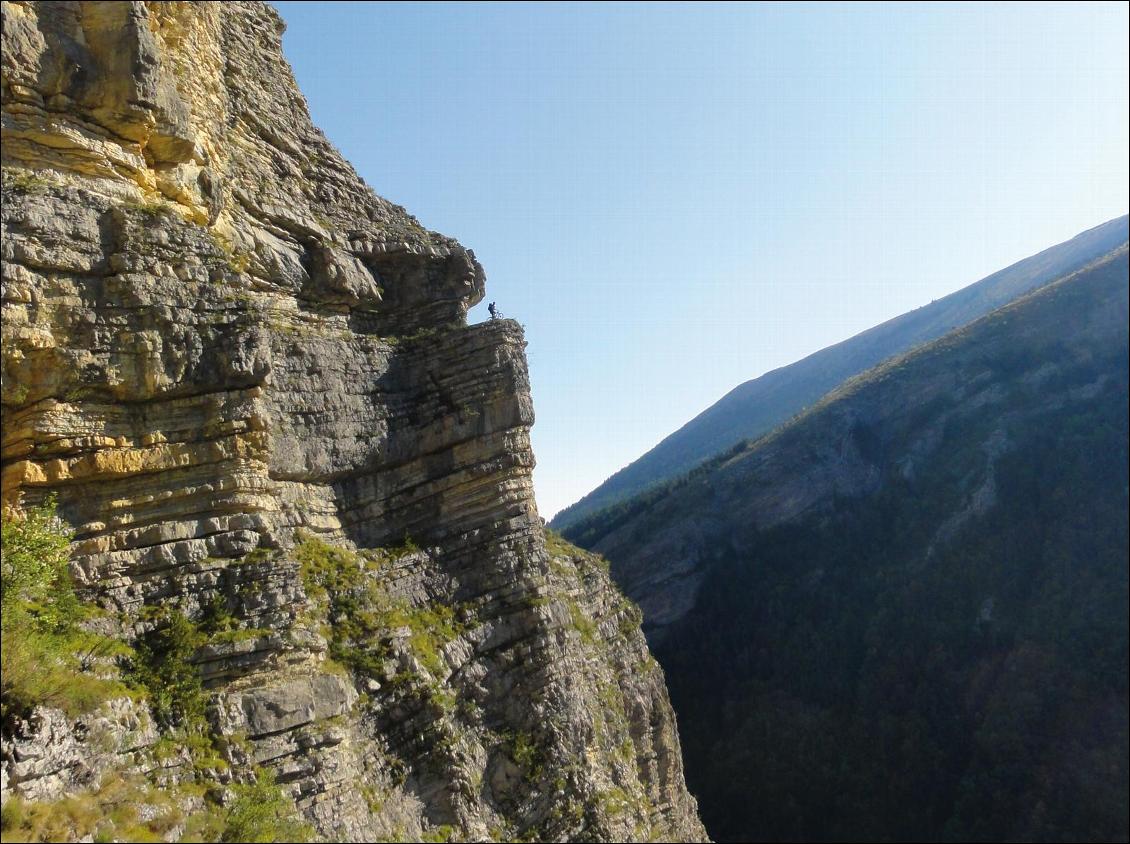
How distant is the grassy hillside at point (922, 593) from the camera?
52.9m

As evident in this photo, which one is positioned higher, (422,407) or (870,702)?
(422,407)

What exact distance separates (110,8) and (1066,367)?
82020 mm

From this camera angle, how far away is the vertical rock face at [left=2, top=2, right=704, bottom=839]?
37.5 ft

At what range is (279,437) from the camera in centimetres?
1482

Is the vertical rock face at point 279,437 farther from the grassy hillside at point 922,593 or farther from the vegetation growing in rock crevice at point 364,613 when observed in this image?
the grassy hillside at point 922,593

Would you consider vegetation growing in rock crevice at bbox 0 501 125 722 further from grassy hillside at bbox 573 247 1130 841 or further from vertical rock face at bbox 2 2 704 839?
grassy hillside at bbox 573 247 1130 841

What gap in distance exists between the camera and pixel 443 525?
17125mm

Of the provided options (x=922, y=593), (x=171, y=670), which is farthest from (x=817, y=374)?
→ (x=171, y=670)

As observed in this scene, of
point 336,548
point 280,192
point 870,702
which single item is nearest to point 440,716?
point 336,548

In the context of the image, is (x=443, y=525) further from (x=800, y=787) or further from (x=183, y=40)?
(x=800, y=787)

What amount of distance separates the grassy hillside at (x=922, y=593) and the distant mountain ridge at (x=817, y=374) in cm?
4097

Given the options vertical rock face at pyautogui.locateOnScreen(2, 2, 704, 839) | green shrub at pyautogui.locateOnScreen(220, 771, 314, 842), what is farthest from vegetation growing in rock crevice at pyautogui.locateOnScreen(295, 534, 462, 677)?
green shrub at pyautogui.locateOnScreen(220, 771, 314, 842)

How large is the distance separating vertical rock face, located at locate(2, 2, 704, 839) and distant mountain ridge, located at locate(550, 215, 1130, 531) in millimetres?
105783

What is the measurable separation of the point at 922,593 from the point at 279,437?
62685 millimetres
